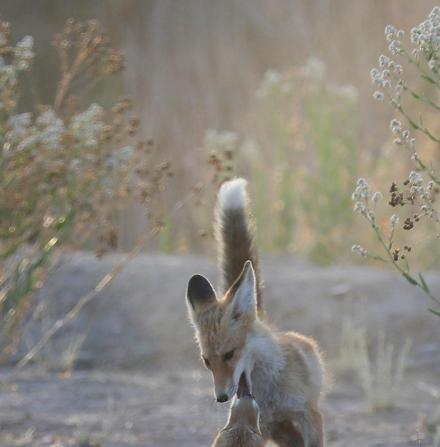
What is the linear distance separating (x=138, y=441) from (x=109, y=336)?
3.47 metres

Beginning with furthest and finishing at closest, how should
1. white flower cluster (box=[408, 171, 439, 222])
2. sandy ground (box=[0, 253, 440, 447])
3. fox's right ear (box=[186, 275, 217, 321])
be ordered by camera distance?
1. sandy ground (box=[0, 253, 440, 447])
2. fox's right ear (box=[186, 275, 217, 321])
3. white flower cluster (box=[408, 171, 439, 222])

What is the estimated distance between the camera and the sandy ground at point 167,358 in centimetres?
700

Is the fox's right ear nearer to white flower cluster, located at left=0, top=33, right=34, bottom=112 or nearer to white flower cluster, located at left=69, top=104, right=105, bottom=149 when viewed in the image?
white flower cluster, located at left=69, top=104, right=105, bottom=149

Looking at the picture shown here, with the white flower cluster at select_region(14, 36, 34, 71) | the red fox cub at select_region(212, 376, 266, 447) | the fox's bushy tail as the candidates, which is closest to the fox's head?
the red fox cub at select_region(212, 376, 266, 447)

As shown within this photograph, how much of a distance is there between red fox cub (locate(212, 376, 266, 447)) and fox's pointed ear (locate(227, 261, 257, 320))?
446 mm

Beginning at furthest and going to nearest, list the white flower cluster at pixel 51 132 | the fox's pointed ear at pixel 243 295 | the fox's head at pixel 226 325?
the white flower cluster at pixel 51 132 < the fox's pointed ear at pixel 243 295 < the fox's head at pixel 226 325

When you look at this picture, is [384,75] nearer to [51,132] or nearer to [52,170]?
[51,132]

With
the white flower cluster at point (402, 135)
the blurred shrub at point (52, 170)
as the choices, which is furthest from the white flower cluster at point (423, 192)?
the blurred shrub at point (52, 170)

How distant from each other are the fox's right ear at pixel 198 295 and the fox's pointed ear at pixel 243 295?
13 cm

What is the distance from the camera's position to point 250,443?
470 centimetres

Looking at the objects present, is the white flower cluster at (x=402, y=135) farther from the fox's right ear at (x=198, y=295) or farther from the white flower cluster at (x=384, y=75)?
the fox's right ear at (x=198, y=295)

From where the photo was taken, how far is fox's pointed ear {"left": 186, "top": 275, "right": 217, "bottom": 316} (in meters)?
5.39

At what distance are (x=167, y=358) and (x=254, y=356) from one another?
177 inches

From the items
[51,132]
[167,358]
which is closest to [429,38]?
[51,132]
